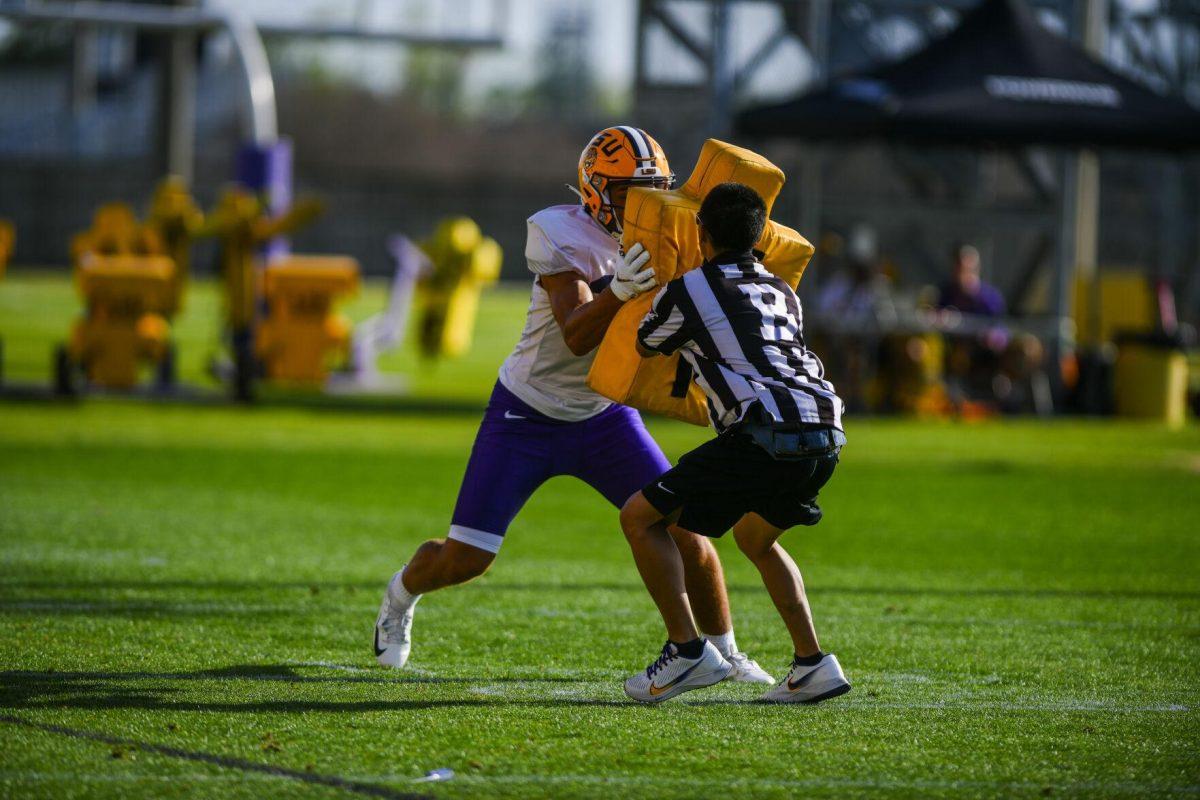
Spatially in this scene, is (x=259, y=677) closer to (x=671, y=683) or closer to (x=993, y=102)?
(x=671, y=683)

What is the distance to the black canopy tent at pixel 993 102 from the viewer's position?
701 inches

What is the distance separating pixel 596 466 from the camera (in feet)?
→ 20.5

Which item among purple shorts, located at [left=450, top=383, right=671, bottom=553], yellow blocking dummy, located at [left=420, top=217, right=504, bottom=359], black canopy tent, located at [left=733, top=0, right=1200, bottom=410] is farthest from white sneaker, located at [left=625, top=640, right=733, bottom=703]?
yellow blocking dummy, located at [left=420, top=217, right=504, bottom=359]

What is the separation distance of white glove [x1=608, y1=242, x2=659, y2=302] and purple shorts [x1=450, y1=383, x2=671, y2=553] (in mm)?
703

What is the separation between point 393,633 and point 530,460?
84cm

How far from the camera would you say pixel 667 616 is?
5828 millimetres

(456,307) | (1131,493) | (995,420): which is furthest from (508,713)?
(456,307)

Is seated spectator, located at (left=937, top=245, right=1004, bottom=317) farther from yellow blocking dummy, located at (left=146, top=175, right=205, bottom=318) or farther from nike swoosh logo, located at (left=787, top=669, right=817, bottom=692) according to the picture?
nike swoosh logo, located at (left=787, top=669, right=817, bottom=692)

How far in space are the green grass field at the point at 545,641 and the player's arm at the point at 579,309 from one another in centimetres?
120

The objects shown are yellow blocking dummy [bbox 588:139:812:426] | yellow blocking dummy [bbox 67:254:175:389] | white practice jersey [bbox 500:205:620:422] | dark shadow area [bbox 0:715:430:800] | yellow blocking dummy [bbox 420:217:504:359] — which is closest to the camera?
dark shadow area [bbox 0:715:430:800]

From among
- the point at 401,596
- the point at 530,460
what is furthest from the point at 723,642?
the point at 401,596

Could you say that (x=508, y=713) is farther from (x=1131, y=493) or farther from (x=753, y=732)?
(x=1131, y=493)

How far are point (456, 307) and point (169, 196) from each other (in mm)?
4253

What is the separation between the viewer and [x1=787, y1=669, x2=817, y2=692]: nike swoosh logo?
19.2 ft
